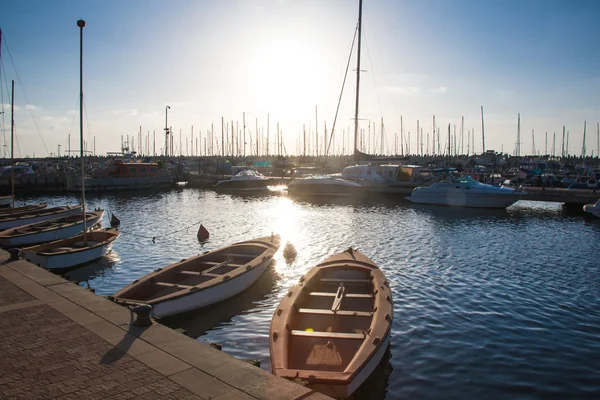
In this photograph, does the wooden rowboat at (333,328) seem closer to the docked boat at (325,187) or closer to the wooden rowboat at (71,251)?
the wooden rowboat at (71,251)

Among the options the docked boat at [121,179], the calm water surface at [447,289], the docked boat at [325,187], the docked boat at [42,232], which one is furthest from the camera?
the docked boat at [121,179]

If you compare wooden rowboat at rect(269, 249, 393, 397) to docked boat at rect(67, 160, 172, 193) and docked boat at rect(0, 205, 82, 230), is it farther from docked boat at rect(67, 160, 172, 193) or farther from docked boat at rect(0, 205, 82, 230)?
docked boat at rect(67, 160, 172, 193)

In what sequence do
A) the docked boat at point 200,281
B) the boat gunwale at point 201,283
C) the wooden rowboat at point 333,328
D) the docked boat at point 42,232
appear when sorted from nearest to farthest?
the wooden rowboat at point 333,328 → the boat gunwale at point 201,283 → the docked boat at point 200,281 → the docked boat at point 42,232

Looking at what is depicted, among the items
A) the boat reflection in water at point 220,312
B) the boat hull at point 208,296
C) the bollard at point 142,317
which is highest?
the bollard at point 142,317

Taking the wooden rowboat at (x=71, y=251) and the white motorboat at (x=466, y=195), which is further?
the white motorboat at (x=466, y=195)

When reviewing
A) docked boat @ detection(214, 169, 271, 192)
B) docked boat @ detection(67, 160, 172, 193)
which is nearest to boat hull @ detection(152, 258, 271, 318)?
docked boat @ detection(214, 169, 271, 192)

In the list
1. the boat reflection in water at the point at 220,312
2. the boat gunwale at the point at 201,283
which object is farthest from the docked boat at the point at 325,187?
the boat reflection in water at the point at 220,312

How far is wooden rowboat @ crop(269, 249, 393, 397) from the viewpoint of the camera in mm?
7426

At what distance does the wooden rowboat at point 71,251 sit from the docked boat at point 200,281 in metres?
5.63

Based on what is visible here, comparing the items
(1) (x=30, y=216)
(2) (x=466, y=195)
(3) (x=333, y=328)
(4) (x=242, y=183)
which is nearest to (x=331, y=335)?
(3) (x=333, y=328)

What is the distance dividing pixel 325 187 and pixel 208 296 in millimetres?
38536

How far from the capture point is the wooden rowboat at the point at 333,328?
743cm

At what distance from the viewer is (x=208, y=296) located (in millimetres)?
13242

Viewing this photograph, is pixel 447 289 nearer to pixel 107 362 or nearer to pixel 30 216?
pixel 107 362
